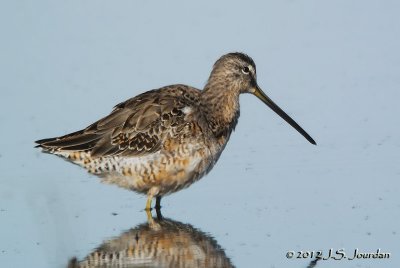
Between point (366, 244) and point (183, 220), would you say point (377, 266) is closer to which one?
point (366, 244)

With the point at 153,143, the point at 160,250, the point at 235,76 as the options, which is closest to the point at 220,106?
the point at 235,76

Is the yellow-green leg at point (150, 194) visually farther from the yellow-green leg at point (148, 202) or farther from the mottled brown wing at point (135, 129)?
the mottled brown wing at point (135, 129)

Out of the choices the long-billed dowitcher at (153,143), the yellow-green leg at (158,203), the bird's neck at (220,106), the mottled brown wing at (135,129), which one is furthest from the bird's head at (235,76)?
the yellow-green leg at (158,203)

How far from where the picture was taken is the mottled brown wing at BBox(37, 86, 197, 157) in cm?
769

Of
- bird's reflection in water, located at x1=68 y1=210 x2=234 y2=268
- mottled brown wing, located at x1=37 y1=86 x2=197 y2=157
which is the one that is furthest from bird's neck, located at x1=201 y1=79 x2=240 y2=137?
bird's reflection in water, located at x1=68 y1=210 x2=234 y2=268

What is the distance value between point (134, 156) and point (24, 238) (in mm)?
1121

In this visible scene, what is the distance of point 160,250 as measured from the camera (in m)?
6.71

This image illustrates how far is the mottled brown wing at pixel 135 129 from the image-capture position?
303 inches

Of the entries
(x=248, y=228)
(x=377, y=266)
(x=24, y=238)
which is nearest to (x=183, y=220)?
(x=248, y=228)

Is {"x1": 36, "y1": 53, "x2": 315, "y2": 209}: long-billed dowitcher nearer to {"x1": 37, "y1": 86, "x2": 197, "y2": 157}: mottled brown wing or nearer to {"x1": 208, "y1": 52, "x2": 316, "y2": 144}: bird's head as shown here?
{"x1": 37, "y1": 86, "x2": 197, "y2": 157}: mottled brown wing

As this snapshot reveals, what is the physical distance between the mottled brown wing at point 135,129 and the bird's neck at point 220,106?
0.58ft

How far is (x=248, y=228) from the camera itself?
6996mm

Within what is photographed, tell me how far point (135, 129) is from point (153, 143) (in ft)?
0.62

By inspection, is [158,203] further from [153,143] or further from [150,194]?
[153,143]
